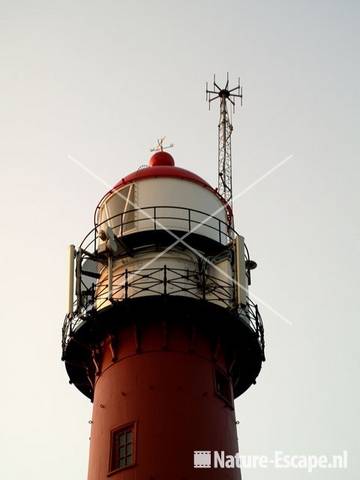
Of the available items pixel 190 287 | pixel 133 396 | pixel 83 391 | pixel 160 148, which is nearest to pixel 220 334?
pixel 190 287

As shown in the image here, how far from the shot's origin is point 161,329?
89.8ft

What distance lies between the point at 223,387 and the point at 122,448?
13.2 feet

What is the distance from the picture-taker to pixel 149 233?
2919cm

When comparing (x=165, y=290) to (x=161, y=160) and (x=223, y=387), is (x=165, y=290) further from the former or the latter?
(x=161, y=160)

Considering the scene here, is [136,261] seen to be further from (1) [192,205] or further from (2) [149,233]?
(1) [192,205]

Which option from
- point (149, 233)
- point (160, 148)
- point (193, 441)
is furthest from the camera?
point (160, 148)

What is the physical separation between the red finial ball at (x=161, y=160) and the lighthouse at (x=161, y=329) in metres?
1.35

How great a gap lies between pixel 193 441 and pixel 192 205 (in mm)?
8842

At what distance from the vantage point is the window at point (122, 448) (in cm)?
2516

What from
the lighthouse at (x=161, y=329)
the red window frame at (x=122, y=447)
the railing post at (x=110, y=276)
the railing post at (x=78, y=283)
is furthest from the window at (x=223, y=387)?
the railing post at (x=78, y=283)

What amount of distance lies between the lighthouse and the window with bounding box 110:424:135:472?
0.11ft

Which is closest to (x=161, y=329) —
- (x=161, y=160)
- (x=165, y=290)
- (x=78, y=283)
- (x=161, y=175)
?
(x=165, y=290)

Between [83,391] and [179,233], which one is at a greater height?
[179,233]

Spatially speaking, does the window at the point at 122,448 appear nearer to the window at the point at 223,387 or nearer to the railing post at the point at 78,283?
the window at the point at 223,387
